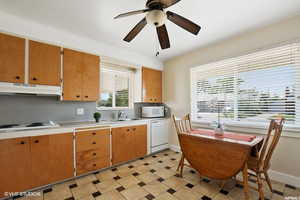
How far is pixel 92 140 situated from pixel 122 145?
626 mm

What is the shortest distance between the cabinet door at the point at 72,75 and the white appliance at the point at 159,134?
1.79 metres

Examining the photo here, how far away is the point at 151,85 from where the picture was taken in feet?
11.8

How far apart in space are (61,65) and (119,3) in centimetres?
140

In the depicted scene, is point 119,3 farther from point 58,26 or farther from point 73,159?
point 73,159

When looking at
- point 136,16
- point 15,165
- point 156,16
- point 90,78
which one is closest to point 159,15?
point 156,16

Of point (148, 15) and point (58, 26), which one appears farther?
point (58, 26)

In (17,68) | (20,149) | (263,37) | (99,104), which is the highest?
(263,37)

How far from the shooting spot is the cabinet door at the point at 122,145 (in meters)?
2.58

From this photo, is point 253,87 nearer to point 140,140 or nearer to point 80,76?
point 140,140

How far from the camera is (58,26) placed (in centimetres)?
214

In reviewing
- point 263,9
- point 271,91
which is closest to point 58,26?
point 263,9

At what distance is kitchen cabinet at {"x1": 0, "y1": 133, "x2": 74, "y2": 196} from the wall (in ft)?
8.20

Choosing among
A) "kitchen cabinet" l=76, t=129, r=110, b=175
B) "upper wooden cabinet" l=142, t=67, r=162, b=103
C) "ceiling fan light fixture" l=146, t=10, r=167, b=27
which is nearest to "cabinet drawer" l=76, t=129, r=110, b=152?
"kitchen cabinet" l=76, t=129, r=110, b=175

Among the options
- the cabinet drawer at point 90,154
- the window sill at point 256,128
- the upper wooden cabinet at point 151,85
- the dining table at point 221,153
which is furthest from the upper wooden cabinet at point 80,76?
the window sill at point 256,128
